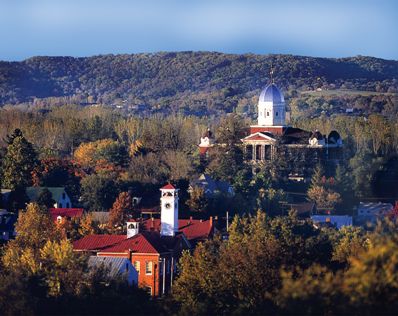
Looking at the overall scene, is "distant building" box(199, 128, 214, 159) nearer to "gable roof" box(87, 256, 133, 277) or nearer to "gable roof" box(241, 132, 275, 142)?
"gable roof" box(241, 132, 275, 142)

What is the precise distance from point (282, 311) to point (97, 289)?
10370 millimetres

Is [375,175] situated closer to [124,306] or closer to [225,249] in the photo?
[225,249]

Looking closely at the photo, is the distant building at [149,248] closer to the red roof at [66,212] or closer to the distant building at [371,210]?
the red roof at [66,212]

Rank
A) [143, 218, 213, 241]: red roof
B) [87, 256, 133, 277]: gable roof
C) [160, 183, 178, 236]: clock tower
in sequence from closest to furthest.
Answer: [87, 256, 133, 277]: gable roof
[160, 183, 178, 236]: clock tower
[143, 218, 213, 241]: red roof

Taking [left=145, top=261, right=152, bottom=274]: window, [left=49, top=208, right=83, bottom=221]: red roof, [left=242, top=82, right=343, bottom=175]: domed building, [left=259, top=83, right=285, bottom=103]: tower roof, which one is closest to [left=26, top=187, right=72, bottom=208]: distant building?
[left=49, top=208, right=83, bottom=221]: red roof

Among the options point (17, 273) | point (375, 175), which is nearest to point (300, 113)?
point (375, 175)

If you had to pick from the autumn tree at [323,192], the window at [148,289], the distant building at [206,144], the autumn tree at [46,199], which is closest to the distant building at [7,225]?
the autumn tree at [46,199]

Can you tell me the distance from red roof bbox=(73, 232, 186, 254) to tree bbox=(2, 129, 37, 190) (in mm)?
17326

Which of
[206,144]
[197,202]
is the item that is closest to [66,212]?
[197,202]

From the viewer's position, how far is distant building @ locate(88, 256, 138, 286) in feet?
163

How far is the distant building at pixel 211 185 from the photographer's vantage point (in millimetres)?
78869

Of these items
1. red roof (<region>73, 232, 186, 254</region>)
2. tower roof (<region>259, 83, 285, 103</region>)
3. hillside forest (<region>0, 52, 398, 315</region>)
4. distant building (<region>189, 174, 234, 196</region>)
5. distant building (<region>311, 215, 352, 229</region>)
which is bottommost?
distant building (<region>311, 215, 352, 229</region>)

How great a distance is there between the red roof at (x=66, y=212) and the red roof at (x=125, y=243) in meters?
9.28

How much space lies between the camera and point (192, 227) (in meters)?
66.5
